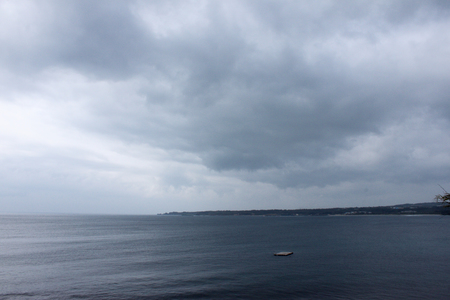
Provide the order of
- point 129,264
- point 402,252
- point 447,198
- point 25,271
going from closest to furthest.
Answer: point 447,198, point 25,271, point 129,264, point 402,252

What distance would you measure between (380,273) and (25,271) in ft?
264

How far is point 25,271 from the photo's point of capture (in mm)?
66625

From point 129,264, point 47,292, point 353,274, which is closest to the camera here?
point 47,292

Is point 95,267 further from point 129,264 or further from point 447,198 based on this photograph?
point 447,198

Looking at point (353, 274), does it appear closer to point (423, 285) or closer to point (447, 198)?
point (423, 285)

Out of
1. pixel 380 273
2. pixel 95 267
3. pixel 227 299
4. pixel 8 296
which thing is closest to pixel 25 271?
pixel 95 267

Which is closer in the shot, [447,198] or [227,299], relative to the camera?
[447,198]

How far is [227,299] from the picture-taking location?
4619 cm

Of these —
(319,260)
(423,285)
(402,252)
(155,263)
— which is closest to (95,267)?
(155,263)

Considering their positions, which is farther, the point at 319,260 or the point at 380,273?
the point at 319,260

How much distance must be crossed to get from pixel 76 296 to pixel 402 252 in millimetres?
90249

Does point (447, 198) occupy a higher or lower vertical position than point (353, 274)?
higher

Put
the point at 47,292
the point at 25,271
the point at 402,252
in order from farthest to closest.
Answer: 1. the point at 402,252
2. the point at 25,271
3. the point at 47,292

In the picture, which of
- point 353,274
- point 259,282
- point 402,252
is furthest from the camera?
point 402,252
